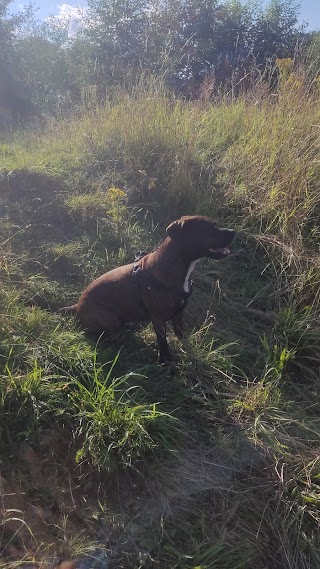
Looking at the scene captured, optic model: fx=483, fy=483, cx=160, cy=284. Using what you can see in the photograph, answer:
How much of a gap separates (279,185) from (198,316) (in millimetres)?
1334

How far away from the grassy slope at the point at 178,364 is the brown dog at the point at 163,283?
0.19 metres

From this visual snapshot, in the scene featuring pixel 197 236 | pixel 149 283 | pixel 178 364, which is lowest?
pixel 178 364

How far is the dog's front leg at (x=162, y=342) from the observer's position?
307 cm

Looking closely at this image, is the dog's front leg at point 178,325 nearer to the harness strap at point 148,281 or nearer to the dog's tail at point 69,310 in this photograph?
the harness strap at point 148,281

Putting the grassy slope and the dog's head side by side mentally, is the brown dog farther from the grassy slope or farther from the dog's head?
the grassy slope

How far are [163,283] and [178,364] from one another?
0.52m

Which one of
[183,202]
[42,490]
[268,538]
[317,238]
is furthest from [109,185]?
[268,538]

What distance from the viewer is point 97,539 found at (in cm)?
221

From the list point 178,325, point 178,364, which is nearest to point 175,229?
point 178,325

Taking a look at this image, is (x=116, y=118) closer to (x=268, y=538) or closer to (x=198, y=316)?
(x=198, y=316)

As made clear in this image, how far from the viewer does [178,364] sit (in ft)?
10.1

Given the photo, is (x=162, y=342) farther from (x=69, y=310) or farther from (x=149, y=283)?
(x=69, y=310)

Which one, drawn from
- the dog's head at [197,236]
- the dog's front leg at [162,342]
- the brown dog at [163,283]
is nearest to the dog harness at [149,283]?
the brown dog at [163,283]

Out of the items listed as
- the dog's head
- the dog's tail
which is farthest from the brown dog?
the dog's tail
